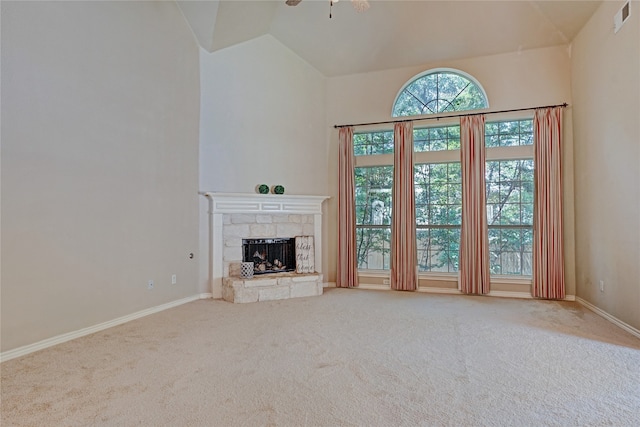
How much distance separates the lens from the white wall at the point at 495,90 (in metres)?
4.77

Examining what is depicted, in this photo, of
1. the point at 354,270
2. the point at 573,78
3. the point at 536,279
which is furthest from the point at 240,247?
the point at 573,78

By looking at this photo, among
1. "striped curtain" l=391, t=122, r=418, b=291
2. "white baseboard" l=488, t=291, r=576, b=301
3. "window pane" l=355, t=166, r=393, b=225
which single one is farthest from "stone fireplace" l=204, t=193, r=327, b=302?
"white baseboard" l=488, t=291, r=576, b=301

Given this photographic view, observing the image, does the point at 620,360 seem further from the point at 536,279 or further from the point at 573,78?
the point at 573,78

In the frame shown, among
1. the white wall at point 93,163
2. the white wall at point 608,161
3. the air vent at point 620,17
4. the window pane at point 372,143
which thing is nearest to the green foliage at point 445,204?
the window pane at point 372,143

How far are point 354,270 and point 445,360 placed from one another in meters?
2.96

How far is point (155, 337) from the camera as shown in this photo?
10.5ft

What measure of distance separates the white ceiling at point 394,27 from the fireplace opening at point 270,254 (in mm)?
2939

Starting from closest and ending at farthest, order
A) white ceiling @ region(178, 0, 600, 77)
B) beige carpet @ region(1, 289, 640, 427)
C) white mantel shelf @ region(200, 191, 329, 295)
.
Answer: beige carpet @ region(1, 289, 640, 427), white ceiling @ region(178, 0, 600, 77), white mantel shelf @ region(200, 191, 329, 295)

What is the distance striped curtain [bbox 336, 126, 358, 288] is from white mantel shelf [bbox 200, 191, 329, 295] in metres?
0.46

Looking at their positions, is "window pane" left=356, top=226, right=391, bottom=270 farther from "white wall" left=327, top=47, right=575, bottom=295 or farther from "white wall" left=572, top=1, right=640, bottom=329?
"white wall" left=572, top=1, right=640, bottom=329

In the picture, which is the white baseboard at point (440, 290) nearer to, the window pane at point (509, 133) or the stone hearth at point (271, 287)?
the stone hearth at point (271, 287)

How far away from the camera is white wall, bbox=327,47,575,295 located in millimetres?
4766

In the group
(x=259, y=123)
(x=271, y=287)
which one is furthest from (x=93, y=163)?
(x=271, y=287)

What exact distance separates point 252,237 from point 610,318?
4.49m
